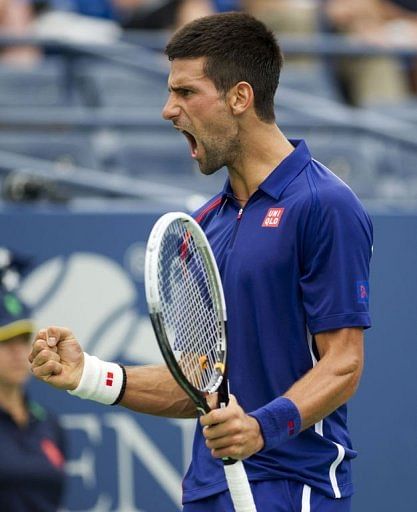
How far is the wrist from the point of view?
2.86m

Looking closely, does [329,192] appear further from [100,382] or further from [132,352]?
[132,352]

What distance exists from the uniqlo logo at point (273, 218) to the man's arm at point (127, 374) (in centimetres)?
57

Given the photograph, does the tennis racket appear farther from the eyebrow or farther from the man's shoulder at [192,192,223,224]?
the eyebrow

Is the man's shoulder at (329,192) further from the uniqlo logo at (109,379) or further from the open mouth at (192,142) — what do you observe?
the uniqlo logo at (109,379)

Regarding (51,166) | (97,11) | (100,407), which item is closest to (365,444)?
(100,407)

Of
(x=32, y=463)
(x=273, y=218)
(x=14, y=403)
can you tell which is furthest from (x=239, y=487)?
(x=14, y=403)

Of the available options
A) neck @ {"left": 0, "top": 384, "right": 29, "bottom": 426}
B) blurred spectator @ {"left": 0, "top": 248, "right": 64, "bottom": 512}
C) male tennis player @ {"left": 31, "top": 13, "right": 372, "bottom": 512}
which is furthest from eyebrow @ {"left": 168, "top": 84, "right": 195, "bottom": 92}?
A: neck @ {"left": 0, "top": 384, "right": 29, "bottom": 426}

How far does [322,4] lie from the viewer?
864 cm

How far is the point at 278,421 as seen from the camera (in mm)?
2887

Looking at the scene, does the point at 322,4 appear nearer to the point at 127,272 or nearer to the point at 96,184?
the point at 96,184

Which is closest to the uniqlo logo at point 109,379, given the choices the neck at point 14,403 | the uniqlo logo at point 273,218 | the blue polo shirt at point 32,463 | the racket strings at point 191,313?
the racket strings at point 191,313

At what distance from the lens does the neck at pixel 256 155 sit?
3.30 m

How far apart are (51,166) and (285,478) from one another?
398 cm

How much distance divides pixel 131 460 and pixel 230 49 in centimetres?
290
